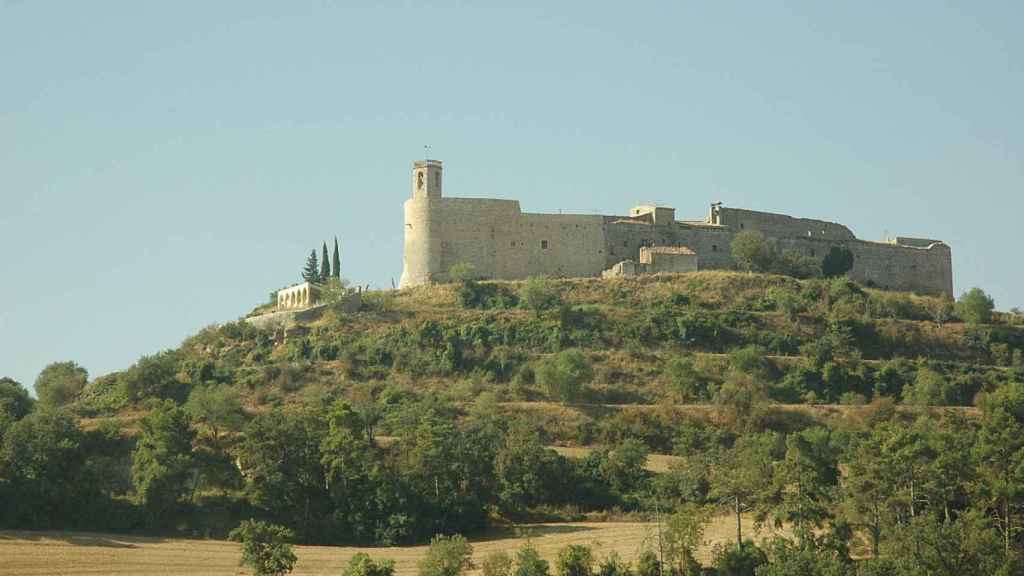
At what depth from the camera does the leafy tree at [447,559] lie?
121 feet

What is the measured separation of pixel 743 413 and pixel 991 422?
10.3m

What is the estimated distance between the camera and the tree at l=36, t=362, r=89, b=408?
5753 cm

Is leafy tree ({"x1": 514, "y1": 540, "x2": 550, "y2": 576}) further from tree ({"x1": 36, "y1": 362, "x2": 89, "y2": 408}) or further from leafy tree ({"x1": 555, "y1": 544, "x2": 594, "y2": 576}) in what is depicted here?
tree ({"x1": 36, "y1": 362, "x2": 89, "y2": 408})

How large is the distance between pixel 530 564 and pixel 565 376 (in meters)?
17.1

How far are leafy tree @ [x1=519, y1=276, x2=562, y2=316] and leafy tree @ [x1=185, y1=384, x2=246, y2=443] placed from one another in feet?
43.6

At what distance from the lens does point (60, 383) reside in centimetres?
5806

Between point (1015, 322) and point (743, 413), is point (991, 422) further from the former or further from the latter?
point (1015, 322)

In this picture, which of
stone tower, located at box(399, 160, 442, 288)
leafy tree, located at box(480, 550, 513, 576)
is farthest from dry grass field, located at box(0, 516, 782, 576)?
stone tower, located at box(399, 160, 442, 288)

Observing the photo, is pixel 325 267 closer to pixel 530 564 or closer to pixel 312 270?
pixel 312 270

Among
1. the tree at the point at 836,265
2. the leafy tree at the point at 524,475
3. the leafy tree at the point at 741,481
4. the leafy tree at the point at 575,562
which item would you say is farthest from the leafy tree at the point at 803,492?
the tree at the point at 836,265

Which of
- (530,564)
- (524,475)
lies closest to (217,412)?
(524,475)

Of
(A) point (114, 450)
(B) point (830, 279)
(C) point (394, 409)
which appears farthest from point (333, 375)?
(B) point (830, 279)

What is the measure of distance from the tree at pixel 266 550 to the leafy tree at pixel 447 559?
3225 mm

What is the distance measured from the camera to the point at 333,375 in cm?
5631
